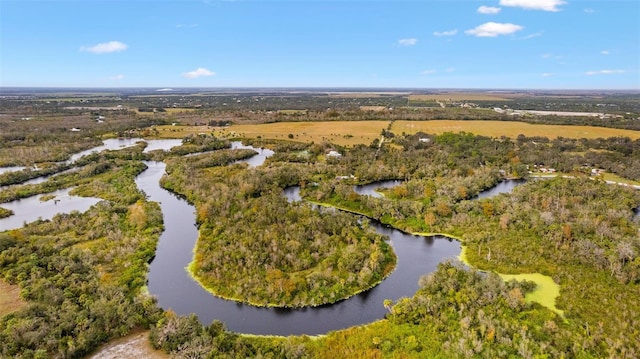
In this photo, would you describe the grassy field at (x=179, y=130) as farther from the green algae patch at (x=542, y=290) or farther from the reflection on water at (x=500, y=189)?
the green algae patch at (x=542, y=290)

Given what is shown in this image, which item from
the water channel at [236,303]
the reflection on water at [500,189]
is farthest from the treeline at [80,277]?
the reflection on water at [500,189]

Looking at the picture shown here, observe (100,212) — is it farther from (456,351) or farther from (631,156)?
(631,156)

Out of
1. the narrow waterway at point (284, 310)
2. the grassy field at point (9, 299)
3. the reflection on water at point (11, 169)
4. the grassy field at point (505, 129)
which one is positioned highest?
the grassy field at point (505, 129)

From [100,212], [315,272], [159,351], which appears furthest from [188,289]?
[100,212]

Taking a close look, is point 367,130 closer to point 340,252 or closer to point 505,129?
point 505,129

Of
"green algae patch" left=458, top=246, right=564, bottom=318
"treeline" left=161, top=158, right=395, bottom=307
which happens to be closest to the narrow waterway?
"treeline" left=161, top=158, right=395, bottom=307

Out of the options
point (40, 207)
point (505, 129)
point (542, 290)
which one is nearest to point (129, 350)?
point (542, 290)

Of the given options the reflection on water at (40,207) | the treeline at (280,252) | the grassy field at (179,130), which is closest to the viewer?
the treeline at (280,252)
